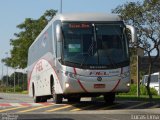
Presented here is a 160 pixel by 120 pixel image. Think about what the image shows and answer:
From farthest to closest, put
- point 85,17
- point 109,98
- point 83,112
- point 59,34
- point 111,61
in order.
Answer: point 109,98 → point 85,17 → point 111,61 → point 59,34 → point 83,112

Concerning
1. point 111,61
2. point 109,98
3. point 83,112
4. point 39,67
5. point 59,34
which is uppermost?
point 59,34

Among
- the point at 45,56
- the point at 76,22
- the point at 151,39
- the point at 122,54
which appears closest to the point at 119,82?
the point at 122,54

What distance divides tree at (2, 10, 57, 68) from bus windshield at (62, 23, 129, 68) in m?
49.8

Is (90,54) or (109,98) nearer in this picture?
(90,54)

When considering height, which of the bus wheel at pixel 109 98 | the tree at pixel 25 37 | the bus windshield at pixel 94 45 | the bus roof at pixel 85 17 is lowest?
the bus wheel at pixel 109 98

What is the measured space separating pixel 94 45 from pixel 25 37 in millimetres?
52698

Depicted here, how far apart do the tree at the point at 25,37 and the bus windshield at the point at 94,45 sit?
49.8m

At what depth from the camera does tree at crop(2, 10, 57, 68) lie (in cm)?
6981

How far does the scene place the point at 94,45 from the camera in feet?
61.9

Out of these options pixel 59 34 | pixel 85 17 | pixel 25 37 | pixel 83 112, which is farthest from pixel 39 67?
pixel 25 37

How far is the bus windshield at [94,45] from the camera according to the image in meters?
18.6

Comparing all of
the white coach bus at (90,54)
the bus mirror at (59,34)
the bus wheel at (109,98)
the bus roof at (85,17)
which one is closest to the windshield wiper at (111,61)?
the white coach bus at (90,54)

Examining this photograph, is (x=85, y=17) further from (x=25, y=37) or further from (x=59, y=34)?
(x=25, y=37)

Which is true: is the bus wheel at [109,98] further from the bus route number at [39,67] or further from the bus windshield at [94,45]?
the bus route number at [39,67]
